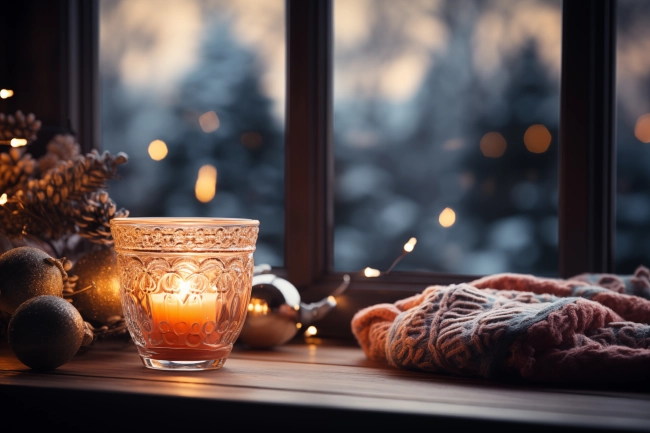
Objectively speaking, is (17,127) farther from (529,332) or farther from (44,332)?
(529,332)

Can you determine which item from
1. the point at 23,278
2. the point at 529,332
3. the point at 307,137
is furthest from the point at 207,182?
the point at 529,332

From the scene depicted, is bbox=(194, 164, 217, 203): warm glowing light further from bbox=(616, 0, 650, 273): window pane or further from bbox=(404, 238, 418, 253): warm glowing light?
bbox=(616, 0, 650, 273): window pane

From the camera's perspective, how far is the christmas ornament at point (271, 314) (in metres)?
1.14

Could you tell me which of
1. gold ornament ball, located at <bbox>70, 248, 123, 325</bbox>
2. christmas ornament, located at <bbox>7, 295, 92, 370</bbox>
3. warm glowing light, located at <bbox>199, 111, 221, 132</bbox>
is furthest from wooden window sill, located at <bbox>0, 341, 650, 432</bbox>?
warm glowing light, located at <bbox>199, 111, 221, 132</bbox>

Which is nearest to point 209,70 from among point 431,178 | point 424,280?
point 431,178

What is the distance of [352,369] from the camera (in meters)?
1.02

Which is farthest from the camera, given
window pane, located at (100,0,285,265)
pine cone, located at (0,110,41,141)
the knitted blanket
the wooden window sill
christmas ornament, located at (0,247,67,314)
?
window pane, located at (100,0,285,265)

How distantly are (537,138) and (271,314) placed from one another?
24.0 inches

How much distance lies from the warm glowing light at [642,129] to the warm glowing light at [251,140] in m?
0.75

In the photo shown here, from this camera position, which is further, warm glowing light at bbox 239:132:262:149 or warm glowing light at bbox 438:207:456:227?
warm glowing light at bbox 239:132:262:149

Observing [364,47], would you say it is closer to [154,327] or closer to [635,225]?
[635,225]

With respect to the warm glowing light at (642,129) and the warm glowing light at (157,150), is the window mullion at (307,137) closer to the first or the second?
the warm glowing light at (157,150)

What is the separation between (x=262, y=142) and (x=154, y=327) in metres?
0.59

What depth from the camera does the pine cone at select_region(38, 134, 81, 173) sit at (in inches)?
51.6
